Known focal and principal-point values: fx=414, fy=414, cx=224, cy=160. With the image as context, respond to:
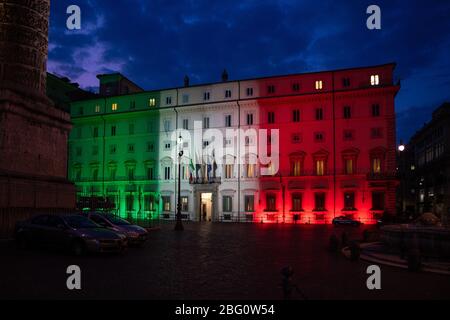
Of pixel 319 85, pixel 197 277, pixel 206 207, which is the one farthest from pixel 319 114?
pixel 197 277

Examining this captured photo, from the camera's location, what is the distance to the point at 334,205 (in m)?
44.2

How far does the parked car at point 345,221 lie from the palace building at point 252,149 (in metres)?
2.90

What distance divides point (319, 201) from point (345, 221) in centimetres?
551

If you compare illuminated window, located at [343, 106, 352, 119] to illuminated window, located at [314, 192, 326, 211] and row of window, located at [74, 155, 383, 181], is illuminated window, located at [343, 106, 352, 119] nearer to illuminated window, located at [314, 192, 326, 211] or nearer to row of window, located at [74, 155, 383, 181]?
row of window, located at [74, 155, 383, 181]

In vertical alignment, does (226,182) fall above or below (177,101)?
below

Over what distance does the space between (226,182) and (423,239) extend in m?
36.3

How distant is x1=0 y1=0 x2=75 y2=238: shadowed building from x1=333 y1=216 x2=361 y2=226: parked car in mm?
27516

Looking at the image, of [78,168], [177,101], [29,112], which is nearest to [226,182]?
[177,101]

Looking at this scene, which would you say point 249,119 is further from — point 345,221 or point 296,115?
point 345,221

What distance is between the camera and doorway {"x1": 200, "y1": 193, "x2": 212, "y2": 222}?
Result: 5038 cm

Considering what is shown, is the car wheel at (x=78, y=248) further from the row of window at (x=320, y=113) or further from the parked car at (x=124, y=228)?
the row of window at (x=320, y=113)

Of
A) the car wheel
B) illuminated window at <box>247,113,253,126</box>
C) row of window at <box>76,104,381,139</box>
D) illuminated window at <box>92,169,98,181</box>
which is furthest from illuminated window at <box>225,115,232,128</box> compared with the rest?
the car wheel

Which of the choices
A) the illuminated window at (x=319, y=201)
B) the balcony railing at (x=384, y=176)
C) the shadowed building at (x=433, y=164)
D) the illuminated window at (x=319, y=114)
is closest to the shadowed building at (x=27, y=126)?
the illuminated window at (x=319, y=201)

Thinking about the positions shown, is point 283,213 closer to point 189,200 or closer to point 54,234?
point 189,200
